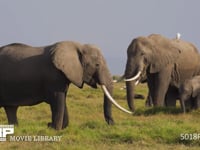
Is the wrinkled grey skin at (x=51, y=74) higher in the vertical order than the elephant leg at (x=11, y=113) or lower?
higher

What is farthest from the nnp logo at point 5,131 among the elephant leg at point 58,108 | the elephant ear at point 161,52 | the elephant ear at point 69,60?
the elephant ear at point 161,52

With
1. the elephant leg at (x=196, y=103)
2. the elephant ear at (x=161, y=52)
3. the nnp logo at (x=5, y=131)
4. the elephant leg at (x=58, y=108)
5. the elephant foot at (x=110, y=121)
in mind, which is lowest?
the elephant leg at (x=196, y=103)

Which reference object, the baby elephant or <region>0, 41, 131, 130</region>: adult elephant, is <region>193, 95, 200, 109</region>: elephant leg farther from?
<region>0, 41, 131, 130</region>: adult elephant

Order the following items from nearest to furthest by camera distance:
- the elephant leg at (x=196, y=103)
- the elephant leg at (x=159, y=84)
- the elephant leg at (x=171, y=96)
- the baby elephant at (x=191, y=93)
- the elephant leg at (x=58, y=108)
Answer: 1. the elephant leg at (x=58, y=108)
2. the elephant leg at (x=196, y=103)
3. the baby elephant at (x=191, y=93)
4. the elephant leg at (x=159, y=84)
5. the elephant leg at (x=171, y=96)

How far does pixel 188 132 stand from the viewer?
1153 cm

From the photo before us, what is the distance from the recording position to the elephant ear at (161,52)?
59.1ft

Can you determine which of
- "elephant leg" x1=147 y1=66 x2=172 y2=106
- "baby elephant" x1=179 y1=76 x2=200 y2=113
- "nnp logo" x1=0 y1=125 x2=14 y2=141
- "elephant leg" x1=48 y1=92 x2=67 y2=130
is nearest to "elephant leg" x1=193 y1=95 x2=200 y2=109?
"baby elephant" x1=179 y1=76 x2=200 y2=113

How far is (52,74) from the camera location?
40.8 feet

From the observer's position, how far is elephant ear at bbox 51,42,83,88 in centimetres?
1241

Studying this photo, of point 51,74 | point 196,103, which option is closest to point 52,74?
point 51,74

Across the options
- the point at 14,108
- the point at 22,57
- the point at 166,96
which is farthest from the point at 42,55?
the point at 166,96

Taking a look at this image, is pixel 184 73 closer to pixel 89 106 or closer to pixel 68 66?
pixel 89 106

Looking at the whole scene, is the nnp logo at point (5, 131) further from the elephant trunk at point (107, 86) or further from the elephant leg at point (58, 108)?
the elephant trunk at point (107, 86)

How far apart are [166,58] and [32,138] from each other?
8.17 m
